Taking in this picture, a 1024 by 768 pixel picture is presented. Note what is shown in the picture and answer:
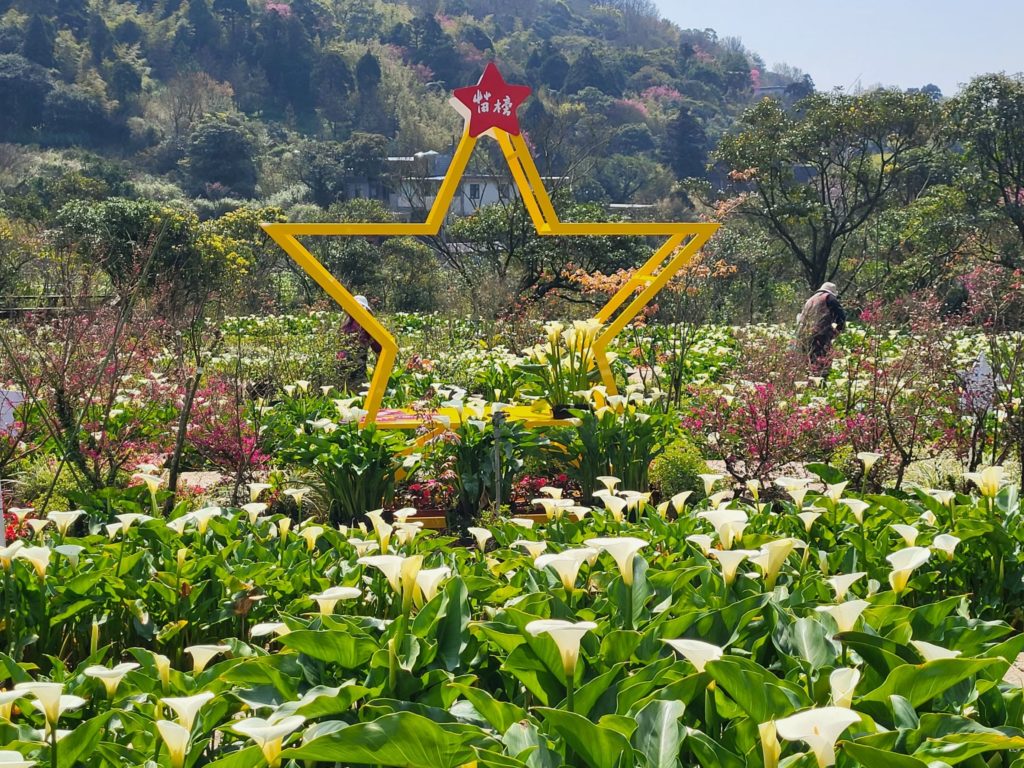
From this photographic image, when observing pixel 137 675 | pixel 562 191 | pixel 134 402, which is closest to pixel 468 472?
pixel 134 402

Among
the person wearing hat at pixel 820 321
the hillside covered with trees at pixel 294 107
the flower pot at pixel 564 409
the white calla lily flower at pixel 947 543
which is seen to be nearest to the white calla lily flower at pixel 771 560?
the white calla lily flower at pixel 947 543

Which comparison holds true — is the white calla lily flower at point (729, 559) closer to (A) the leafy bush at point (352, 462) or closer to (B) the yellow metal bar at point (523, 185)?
(A) the leafy bush at point (352, 462)

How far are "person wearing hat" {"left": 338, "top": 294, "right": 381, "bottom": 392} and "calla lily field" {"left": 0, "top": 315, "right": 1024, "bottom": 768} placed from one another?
332 centimetres

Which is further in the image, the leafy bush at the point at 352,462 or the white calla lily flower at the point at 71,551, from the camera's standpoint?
the leafy bush at the point at 352,462

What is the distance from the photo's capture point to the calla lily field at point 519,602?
2.14m

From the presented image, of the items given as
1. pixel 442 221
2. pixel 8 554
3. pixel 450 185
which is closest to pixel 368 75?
pixel 442 221

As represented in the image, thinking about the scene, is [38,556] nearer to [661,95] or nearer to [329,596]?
[329,596]

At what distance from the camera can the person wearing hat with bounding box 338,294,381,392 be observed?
10.4 m

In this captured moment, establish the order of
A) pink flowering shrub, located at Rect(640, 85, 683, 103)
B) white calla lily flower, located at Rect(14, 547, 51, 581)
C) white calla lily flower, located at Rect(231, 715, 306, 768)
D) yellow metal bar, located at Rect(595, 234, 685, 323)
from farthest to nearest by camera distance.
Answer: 1. pink flowering shrub, located at Rect(640, 85, 683, 103)
2. yellow metal bar, located at Rect(595, 234, 685, 323)
3. white calla lily flower, located at Rect(14, 547, 51, 581)
4. white calla lily flower, located at Rect(231, 715, 306, 768)

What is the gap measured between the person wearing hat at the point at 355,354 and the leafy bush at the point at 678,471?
4330mm

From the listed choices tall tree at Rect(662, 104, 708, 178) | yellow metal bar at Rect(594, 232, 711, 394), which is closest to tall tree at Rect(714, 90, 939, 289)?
yellow metal bar at Rect(594, 232, 711, 394)

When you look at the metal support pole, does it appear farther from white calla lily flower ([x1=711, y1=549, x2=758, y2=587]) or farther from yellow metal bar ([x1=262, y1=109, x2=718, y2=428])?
white calla lily flower ([x1=711, y1=549, x2=758, y2=587])

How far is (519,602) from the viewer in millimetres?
2943

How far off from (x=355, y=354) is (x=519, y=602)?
777 cm
